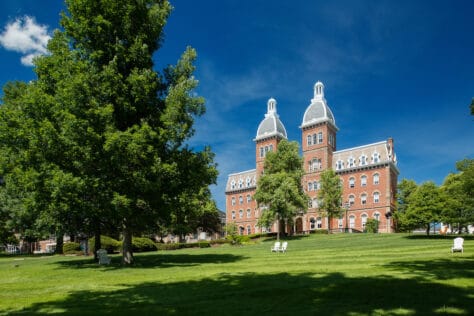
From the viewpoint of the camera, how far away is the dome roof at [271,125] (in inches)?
2869

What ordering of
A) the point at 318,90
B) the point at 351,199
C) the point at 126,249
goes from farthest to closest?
the point at 318,90 → the point at 351,199 → the point at 126,249

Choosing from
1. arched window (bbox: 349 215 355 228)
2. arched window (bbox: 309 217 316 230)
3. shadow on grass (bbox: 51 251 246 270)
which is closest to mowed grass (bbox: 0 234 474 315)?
shadow on grass (bbox: 51 251 246 270)

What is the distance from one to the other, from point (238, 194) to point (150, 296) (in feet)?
245

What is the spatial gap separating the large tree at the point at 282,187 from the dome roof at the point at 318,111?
20098 millimetres

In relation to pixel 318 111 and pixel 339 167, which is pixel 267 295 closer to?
pixel 339 167

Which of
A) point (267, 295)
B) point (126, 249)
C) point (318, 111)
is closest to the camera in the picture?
point (267, 295)

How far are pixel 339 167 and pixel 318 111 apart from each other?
1082cm

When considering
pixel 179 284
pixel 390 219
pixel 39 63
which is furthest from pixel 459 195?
pixel 39 63

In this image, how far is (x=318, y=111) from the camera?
67812mm

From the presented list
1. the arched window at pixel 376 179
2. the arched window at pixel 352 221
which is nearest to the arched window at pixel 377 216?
the arched window at pixel 352 221

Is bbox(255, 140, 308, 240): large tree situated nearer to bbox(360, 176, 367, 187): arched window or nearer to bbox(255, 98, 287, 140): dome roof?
bbox(360, 176, 367, 187): arched window

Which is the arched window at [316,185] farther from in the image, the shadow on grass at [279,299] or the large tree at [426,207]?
the shadow on grass at [279,299]

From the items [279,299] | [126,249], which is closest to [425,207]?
[126,249]

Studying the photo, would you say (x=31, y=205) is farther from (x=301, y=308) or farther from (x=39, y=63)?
(x=301, y=308)
